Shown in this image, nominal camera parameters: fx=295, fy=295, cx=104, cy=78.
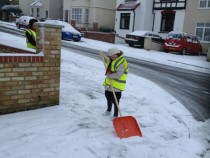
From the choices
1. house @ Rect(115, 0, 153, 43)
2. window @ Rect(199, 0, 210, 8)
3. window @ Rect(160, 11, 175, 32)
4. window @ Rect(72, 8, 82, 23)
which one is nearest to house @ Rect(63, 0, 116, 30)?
window @ Rect(72, 8, 82, 23)

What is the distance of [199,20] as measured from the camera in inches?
1037

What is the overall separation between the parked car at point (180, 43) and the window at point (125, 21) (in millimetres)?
9556

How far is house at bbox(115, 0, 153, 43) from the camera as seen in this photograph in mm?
29975

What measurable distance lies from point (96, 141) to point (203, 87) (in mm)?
7254

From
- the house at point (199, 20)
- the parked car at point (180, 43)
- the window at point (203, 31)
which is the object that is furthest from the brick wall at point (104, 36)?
the window at point (203, 31)

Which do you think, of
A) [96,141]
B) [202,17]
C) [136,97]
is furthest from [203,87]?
[202,17]

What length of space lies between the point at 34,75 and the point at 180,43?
A: 18.4m

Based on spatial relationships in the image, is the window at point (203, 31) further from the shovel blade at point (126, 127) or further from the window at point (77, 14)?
the shovel blade at point (126, 127)

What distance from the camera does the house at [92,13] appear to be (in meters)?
36.1

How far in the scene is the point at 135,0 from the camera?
1240 inches

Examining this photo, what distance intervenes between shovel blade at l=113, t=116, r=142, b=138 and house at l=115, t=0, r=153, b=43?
83.4ft

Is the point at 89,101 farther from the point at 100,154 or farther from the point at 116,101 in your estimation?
the point at 100,154

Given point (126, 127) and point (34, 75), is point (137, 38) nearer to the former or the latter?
point (34, 75)

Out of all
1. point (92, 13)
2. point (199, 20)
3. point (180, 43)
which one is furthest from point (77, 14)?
point (180, 43)
